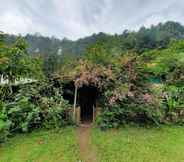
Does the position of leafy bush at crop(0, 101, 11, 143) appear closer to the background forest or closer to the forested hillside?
the background forest

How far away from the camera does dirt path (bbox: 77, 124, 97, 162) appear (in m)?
7.19

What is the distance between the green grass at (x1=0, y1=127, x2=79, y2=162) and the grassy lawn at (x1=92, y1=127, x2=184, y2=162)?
885mm

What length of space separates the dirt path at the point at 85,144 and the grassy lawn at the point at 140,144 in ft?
0.68

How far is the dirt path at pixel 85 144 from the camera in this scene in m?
7.19

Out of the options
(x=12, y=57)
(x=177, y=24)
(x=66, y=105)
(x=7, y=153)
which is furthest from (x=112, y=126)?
(x=177, y=24)

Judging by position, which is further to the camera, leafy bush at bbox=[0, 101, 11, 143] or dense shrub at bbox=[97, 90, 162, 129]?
dense shrub at bbox=[97, 90, 162, 129]

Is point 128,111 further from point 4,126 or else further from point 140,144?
point 4,126

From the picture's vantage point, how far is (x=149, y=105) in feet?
34.1

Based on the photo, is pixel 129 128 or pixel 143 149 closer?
pixel 143 149

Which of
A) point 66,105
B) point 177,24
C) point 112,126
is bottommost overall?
point 112,126

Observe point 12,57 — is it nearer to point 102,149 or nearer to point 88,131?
point 88,131

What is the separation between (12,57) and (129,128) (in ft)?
20.9

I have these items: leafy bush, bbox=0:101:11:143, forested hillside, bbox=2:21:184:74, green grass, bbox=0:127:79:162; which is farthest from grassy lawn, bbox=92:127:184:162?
forested hillside, bbox=2:21:184:74

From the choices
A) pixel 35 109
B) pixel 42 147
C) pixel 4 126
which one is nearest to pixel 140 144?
pixel 42 147
